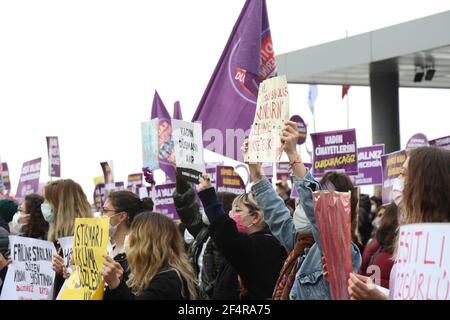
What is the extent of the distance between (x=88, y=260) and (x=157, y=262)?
477 mm

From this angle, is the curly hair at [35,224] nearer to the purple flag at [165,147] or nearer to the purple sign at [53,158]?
the purple flag at [165,147]

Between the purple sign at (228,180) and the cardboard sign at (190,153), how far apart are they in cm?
535

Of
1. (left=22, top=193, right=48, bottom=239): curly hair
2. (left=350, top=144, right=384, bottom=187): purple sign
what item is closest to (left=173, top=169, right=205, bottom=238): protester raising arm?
(left=22, top=193, right=48, bottom=239): curly hair

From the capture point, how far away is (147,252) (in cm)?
612

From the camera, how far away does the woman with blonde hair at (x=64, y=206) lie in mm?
7648

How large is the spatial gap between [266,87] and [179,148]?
51.1 inches

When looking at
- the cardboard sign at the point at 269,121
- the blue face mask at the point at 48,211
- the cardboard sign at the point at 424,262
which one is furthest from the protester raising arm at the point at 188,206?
the cardboard sign at the point at 424,262

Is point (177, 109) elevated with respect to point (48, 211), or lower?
elevated

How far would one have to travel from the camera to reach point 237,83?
783cm

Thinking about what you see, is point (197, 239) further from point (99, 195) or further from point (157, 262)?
point (99, 195)

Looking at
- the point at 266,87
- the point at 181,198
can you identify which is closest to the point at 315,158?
the point at 181,198

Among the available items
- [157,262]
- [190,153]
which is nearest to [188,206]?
[190,153]

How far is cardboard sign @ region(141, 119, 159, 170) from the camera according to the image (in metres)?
14.2
